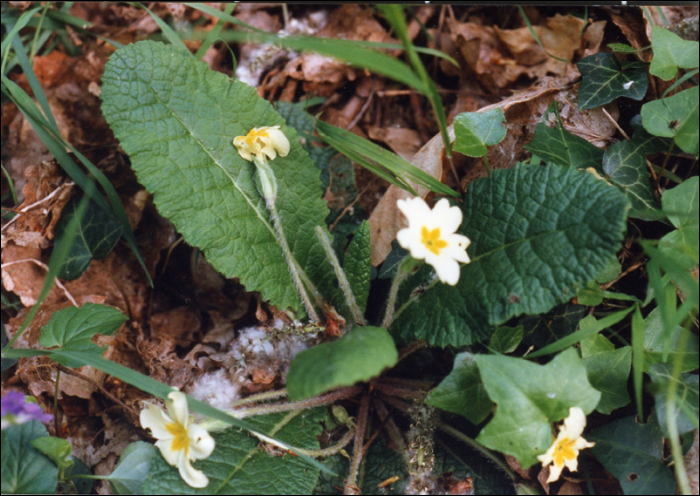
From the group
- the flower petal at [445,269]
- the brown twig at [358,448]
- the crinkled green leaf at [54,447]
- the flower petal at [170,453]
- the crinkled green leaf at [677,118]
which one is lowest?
the brown twig at [358,448]

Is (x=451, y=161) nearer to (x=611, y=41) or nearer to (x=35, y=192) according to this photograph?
(x=611, y=41)

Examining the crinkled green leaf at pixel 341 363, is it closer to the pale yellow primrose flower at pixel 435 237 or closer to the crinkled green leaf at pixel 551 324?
the pale yellow primrose flower at pixel 435 237

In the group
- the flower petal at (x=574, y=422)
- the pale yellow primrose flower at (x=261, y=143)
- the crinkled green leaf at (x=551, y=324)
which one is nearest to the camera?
the flower petal at (x=574, y=422)

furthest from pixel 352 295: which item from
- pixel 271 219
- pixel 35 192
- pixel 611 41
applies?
pixel 611 41

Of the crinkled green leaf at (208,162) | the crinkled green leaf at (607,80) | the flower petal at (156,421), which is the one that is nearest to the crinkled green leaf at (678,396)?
the crinkled green leaf at (607,80)

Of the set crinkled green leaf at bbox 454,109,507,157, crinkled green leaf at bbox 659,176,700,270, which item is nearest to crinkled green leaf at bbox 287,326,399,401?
crinkled green leaf at bbox 454,109,507,157

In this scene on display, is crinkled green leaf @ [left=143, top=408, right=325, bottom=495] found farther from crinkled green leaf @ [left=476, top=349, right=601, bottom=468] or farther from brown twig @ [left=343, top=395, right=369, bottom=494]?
crinkled green leaf @ [left=476, top=349, right=601, bottom=468]

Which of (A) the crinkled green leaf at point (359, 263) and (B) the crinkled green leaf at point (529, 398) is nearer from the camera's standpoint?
(B) the crinkled green leaf at point (529, 398)
